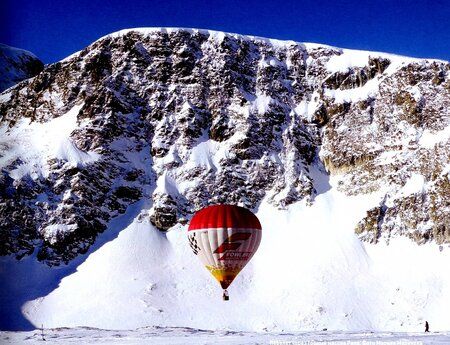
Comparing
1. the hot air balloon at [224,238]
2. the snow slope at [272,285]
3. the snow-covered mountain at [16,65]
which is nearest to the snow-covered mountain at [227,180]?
the snow slope at [272,285]

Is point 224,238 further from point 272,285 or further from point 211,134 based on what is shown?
point 211,134

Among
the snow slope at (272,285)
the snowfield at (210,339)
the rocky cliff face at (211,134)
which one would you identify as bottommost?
the snowfield at (210,339)

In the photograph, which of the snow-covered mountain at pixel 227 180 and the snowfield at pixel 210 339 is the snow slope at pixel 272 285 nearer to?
the snow-covered mountain at pixel 227 180

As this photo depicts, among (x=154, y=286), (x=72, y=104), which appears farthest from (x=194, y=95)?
(x=154, y=286)

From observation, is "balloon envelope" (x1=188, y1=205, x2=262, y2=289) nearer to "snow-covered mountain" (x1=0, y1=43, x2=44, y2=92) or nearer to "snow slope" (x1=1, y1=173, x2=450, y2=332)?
"snow slope" (x1=1, y1=173, x2=450, y2=332)

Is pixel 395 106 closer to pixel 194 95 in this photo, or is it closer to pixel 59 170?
pixel 194 95

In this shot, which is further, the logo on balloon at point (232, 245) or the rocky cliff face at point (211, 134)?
the rocky cliff face at point (211, 134)

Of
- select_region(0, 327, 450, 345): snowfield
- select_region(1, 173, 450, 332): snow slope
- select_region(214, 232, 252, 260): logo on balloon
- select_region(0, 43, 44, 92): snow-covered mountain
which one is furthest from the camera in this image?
select_region(0, 43, 44, 92): snow-covered mountain

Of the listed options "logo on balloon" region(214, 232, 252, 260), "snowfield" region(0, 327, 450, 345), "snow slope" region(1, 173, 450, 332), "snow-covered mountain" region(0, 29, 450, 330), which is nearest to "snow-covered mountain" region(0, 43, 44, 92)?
"snow-covered mountain" region(0, 29, 450, 330)
